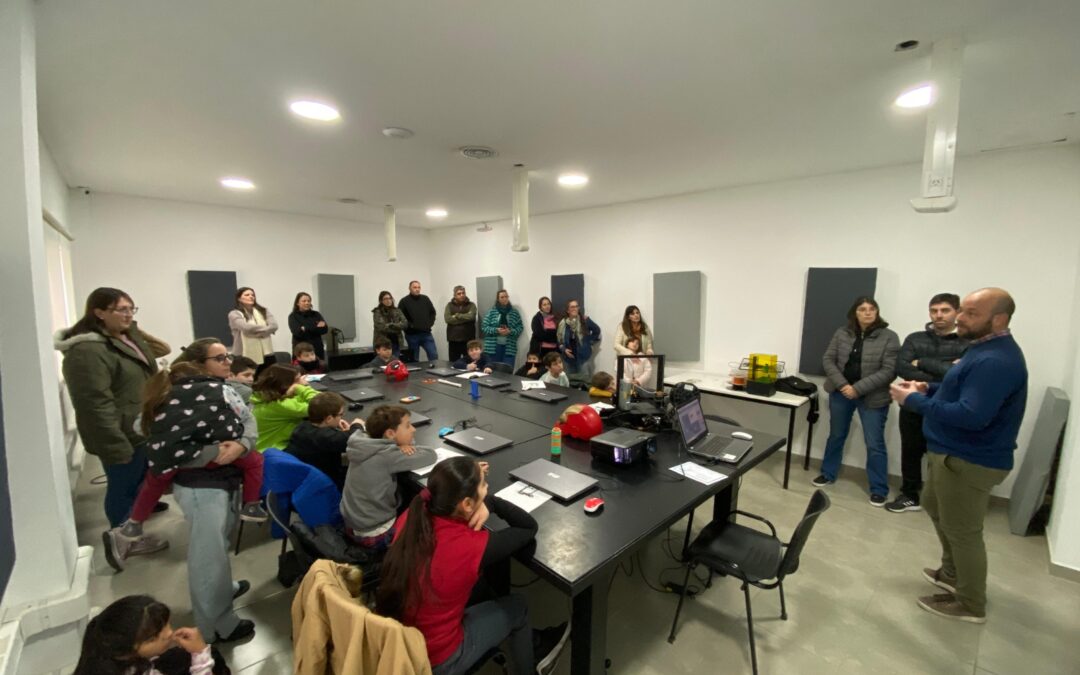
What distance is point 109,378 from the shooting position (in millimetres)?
2223

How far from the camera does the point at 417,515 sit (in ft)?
4.28

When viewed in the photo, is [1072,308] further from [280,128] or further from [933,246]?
[280,128]

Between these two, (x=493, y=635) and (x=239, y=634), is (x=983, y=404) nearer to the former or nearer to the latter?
(x=493, y=635)

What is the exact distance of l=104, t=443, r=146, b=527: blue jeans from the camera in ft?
7.91

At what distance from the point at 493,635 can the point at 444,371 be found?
3.21 m

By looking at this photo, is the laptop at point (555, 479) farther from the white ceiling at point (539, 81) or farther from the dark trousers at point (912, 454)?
the dark trousers at point (912, 454)

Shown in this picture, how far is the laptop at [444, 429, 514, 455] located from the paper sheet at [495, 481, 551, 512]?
0.43 meters

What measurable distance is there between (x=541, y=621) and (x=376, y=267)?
237 inches

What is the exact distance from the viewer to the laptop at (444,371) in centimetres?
432

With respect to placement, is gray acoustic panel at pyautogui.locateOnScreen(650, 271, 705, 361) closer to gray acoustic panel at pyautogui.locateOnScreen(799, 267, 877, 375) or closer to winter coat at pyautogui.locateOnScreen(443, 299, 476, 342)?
gray acoustic panel at pyautogui.locateOnScreen(799, 267, 877, 375)

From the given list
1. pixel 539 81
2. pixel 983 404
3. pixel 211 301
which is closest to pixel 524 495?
pixel 539 81

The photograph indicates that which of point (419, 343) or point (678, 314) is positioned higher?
point (678, 314)

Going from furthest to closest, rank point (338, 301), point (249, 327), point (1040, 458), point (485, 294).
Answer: point (485, 294) < point (338, 301) < point (249, 327) < point (1040, 458)

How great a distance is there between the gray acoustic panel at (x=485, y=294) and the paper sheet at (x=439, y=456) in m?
4.39
